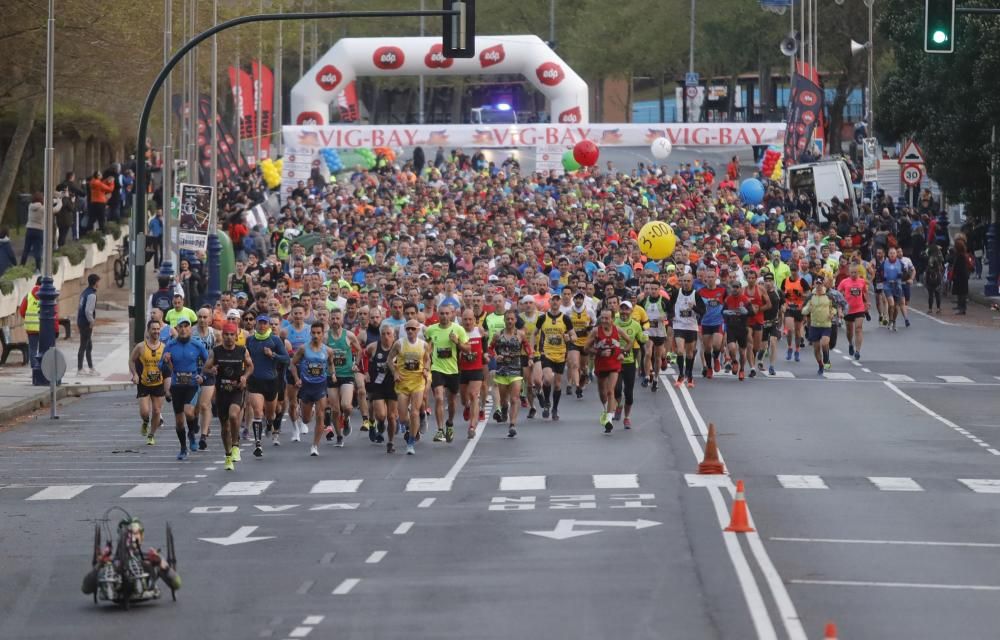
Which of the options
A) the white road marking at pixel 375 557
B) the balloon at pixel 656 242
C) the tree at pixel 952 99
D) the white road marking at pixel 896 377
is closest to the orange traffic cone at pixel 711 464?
the white road marking at pixel 375 557

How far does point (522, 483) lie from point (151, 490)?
3910 mm

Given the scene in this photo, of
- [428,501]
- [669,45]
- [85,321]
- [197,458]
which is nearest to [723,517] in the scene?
[428,501]

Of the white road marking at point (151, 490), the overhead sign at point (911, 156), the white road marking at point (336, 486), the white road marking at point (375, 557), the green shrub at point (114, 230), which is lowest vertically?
the white road marking at point (151, 490)

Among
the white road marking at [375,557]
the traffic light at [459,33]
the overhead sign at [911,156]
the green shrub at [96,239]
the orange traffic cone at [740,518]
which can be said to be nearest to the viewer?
the white road marking at [375,557]

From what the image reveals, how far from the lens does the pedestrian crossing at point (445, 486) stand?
21.0m

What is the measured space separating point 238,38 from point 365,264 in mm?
29115

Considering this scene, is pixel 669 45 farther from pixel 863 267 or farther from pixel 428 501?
pixel 428 501

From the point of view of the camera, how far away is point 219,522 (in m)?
19.1

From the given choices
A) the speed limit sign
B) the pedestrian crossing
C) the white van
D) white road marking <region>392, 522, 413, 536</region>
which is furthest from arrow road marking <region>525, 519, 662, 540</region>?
the white van

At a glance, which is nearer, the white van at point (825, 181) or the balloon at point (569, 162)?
the white van at point (825, 181)

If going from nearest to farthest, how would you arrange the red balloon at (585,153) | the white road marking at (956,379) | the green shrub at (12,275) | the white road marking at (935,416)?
1. the white road marking at (935,416)
2. the white road marking at (956,379)
3. the green shrub at (12,275)
4. the red balloon at (585,153)

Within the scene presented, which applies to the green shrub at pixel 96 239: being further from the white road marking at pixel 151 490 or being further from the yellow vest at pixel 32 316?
the white road marking at pixel 151 490

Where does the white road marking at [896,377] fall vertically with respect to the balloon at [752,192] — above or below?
below

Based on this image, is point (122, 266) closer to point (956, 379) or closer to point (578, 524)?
point (956, 379)
